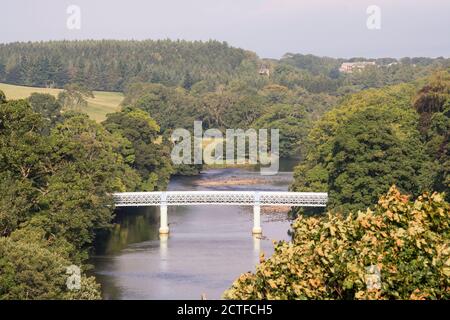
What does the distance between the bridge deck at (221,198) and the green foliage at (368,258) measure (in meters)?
52.8

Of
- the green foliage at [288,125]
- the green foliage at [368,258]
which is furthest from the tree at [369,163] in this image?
the green foliage at [288,125]

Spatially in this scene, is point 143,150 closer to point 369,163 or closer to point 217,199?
Result: point 217,199

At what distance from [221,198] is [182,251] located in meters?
14.1

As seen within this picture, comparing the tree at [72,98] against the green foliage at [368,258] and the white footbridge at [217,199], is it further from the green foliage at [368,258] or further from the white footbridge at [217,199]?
the green foliage at [368,258]

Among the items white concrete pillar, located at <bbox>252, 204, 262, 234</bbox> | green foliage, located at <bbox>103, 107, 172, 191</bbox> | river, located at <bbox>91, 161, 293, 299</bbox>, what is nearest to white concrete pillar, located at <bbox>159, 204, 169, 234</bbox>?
river, located at <bbox>91, 161, 293, 299</bbox>

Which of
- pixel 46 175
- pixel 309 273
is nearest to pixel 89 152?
pixel 46 175

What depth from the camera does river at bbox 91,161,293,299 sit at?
61.8m

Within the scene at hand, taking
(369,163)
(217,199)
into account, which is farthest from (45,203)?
(217,199)

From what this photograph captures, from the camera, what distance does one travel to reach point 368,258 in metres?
26.1

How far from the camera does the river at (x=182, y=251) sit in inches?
2435

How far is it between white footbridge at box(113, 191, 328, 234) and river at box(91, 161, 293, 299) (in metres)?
1.62

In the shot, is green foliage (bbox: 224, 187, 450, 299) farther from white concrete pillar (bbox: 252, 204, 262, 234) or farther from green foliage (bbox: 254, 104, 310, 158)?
green foliage (bbox: 254, 104, 310, 158)
